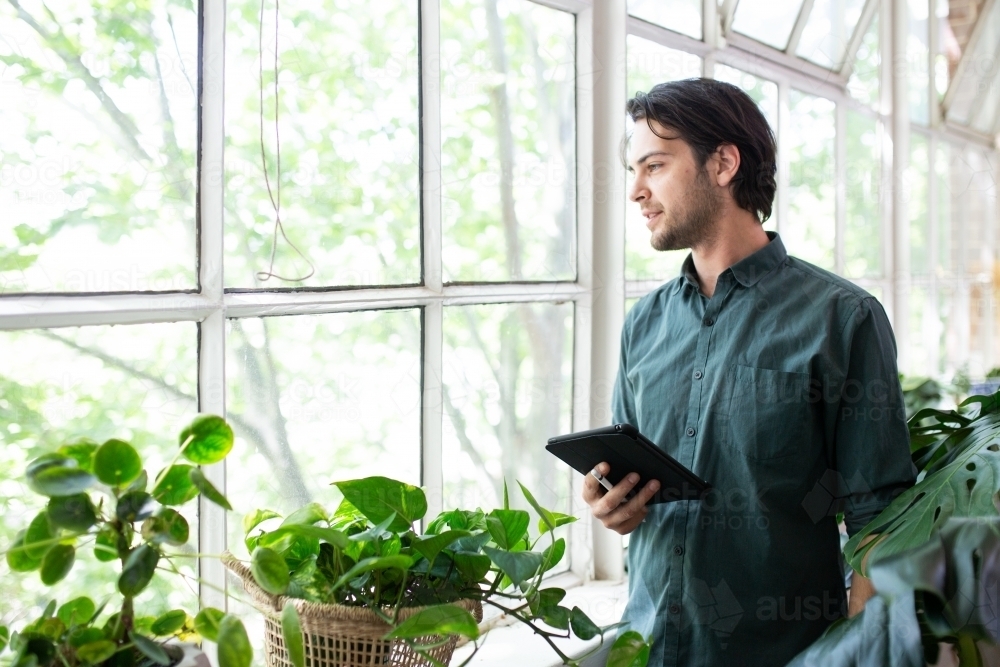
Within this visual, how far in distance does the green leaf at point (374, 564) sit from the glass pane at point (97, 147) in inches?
22.5

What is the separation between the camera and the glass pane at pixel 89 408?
3.89 feet

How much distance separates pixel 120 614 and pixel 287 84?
90 cm

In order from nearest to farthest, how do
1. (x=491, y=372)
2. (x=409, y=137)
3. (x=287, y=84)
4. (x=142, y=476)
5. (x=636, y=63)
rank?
(x=142, y=476) < (x=287, y=84) < (x=409, y=137) < (x=491, y=372) < (x=636, y=63)

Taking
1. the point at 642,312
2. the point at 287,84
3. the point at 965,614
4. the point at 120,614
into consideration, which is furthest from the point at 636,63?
the point at 120,614

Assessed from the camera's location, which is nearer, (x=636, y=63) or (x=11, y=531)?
(x=11, y=531)

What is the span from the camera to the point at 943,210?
427 centimetres

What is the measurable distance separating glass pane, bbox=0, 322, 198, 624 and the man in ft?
2.33

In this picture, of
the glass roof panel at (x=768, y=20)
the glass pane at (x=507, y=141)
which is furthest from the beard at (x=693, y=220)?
the glass roof panel at (x=768, y=20)

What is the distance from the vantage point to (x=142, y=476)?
3.07ft

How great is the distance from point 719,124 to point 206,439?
1.09 m

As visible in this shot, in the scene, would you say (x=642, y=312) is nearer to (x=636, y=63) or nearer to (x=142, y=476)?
(x=636, y=63)

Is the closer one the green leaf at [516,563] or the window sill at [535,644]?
Result: the green leaf at [516,563]

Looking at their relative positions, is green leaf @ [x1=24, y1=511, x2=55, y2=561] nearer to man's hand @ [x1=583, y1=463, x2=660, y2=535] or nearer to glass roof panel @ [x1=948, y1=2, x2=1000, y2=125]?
man's hand @ [x1=583, y1=463, x2=660, y2=535]

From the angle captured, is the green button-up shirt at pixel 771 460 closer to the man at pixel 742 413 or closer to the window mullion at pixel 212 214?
the man at pixel 742 413
